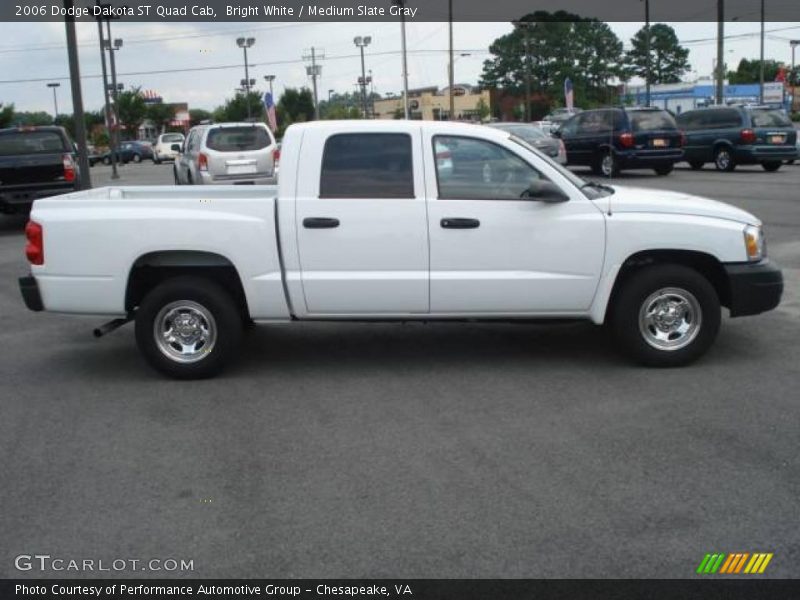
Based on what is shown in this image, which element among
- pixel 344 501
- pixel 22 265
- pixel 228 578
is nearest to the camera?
pixel 228 578

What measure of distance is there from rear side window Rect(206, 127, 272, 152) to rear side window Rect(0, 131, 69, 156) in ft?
9.68

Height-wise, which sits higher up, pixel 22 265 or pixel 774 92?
pixel 774 92

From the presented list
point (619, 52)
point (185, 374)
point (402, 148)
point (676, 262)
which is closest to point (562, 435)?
point (676, 262)

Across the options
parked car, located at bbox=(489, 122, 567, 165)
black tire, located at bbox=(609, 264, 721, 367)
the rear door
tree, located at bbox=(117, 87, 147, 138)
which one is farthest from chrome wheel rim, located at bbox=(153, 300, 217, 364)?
tree, located at bbox=(117, 87, 147, 138)

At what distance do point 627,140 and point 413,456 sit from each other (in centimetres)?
1898

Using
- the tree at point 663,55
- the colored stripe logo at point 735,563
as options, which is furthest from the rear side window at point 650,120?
the tree at point 663,55

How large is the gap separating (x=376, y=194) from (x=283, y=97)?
213 feet

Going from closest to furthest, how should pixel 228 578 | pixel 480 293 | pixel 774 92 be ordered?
1. pixel 228 578
2. pixel 480 293
3. pixel 774 92

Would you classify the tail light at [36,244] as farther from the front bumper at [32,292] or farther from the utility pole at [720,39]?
the utility pole at [720,39]

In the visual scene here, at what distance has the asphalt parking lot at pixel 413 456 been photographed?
408 centimetres

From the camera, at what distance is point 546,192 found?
6.53 meters

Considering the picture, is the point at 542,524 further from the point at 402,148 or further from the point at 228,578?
the point at 402,148

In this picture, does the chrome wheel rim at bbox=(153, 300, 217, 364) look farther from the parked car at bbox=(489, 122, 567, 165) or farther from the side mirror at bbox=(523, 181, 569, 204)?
the parked car at bbox=(489, 122, 567, 165)

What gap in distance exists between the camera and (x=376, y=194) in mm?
6668
